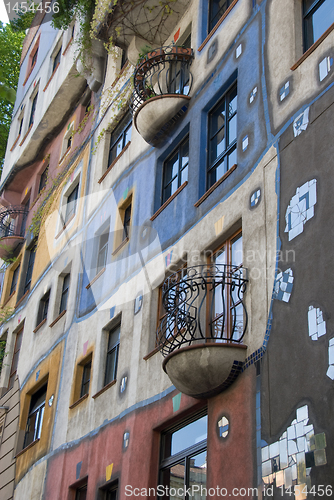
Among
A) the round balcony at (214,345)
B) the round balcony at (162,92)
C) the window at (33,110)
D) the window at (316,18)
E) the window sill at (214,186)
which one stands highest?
the window at (33,110)

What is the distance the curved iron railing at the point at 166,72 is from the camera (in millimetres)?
14117

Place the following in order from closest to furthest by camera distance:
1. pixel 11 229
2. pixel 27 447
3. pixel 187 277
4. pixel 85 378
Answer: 1. pixel 187 277
2. pixel 85 378
3. pixel 27 447
4. pixel 11 229

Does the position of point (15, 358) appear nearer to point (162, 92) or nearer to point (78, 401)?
point (78, 401)

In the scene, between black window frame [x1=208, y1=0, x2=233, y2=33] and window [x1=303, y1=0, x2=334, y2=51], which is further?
black window frame [x1=208, y1=0, x2=233, y2=33]

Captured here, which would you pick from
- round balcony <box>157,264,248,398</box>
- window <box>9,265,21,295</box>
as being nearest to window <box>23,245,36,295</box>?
window <box>9,265,21,295</box>

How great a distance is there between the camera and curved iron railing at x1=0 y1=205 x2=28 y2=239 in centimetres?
2514

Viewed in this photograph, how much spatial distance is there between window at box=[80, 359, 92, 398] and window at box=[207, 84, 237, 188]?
5.51 m

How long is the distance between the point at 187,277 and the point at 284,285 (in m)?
2.91

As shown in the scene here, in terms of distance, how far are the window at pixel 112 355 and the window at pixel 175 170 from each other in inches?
120

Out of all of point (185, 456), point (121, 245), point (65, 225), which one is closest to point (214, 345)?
point (185, 456)

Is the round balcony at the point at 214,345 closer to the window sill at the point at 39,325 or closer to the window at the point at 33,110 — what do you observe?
the window sill at the point at 39,325

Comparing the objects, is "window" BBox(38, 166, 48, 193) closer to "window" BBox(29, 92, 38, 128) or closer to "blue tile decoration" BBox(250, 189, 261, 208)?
"window" BBox(29, 92, 38, 128)

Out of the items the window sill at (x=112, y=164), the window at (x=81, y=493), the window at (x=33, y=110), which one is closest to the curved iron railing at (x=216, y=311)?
the window at (x=81, y=493)

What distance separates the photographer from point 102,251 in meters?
16.4
